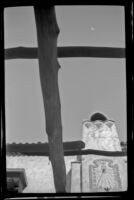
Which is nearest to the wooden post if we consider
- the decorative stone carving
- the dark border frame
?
the dark border frame

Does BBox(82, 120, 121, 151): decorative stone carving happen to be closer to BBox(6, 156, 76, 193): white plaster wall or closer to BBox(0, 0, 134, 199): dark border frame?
BBox(6, 156, 76, 193): white plaster wall

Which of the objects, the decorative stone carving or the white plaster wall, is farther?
the decorative stone carving

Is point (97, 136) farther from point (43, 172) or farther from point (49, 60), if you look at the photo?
point (49, 60)

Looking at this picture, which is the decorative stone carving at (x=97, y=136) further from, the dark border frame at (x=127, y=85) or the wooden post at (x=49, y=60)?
the dark border frame at (x=127, y=85)

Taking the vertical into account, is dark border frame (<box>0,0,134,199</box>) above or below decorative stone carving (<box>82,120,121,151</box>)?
above

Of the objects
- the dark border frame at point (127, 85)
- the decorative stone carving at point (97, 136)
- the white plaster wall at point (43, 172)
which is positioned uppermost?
the dark border frame at point (127, 85)

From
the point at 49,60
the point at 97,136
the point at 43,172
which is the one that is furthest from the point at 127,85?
the point at 97,136

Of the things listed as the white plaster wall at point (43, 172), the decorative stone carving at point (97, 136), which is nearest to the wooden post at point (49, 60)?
the white plaster wall at point (43, 172)

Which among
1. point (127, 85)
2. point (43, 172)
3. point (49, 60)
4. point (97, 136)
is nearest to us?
point (127, 85)

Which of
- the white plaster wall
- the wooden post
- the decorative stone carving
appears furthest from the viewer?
the decorative stone carving

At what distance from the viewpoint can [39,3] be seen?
9.50 ft

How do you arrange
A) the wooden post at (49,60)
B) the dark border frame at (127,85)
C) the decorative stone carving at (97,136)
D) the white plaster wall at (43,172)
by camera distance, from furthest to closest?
1. the decorative stone carving at (97,136)
2. the white plaster wall at (43,172)
3. the wooden post at (49,60)
4. the dark border frame at (127,85)
